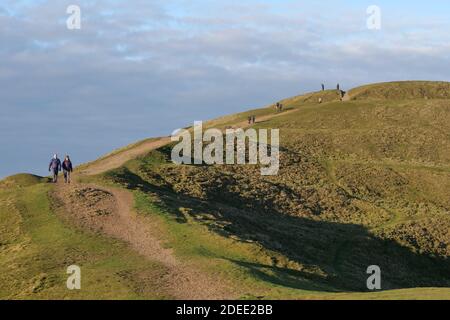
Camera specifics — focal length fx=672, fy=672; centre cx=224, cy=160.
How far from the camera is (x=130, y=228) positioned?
159 feet

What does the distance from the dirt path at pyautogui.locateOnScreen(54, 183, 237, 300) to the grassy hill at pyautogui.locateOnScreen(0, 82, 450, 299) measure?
77 cm

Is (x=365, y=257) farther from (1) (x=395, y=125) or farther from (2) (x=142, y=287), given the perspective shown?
(1) (x=395, y=125)

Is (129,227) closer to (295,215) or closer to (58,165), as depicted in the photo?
(58,165)

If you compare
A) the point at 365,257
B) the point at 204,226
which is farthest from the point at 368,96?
the point at 204,226
